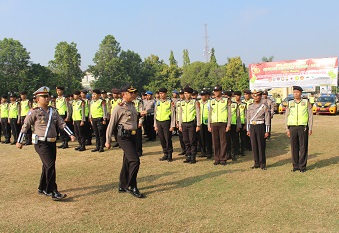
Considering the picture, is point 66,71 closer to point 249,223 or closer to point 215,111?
point 215,111

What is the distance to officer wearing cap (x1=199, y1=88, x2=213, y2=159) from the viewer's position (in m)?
8.75

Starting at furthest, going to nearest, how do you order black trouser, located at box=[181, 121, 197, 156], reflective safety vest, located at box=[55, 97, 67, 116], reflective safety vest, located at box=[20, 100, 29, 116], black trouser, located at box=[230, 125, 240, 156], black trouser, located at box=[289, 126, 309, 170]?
reflective safety vest, located at box=[20, 100, 29, 116], reflective safety vest, located at box=[55, 97, 67, 116], black trouser, located at box=[230, 125, 240, 156], black trouser, located at box=[181, 121, 197, 156], black trouser, located at box=[289, 126, 309, 170]

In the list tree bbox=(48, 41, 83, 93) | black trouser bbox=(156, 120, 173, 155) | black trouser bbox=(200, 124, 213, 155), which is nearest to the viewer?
black trouser bbox=(156, 120, 173, 155)

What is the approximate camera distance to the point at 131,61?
68.1m

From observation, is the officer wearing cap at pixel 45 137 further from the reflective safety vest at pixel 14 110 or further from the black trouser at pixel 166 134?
the reflective safety vest at pixel 14 110

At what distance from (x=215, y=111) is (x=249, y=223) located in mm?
3841

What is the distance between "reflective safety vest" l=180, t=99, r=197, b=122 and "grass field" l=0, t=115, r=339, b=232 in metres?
1.11

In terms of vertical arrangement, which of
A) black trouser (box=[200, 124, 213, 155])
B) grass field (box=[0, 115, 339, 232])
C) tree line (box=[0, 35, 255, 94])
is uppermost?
tree line (box=[0, 35, 255, 94])

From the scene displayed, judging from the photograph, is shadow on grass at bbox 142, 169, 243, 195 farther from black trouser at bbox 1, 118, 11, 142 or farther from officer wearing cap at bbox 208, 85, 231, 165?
black trouser at bbox 1, 118, 11, 142

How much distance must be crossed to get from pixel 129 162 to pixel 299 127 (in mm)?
3781

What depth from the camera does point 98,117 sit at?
Result: 1028 cm

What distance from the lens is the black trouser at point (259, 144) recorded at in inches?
296

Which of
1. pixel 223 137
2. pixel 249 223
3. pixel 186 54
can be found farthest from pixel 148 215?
pixel 186 54

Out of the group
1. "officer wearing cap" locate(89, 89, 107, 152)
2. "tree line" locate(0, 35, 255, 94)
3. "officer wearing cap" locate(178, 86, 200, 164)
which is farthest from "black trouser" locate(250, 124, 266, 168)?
"tree line" locate(0, 35, 255, 94)
